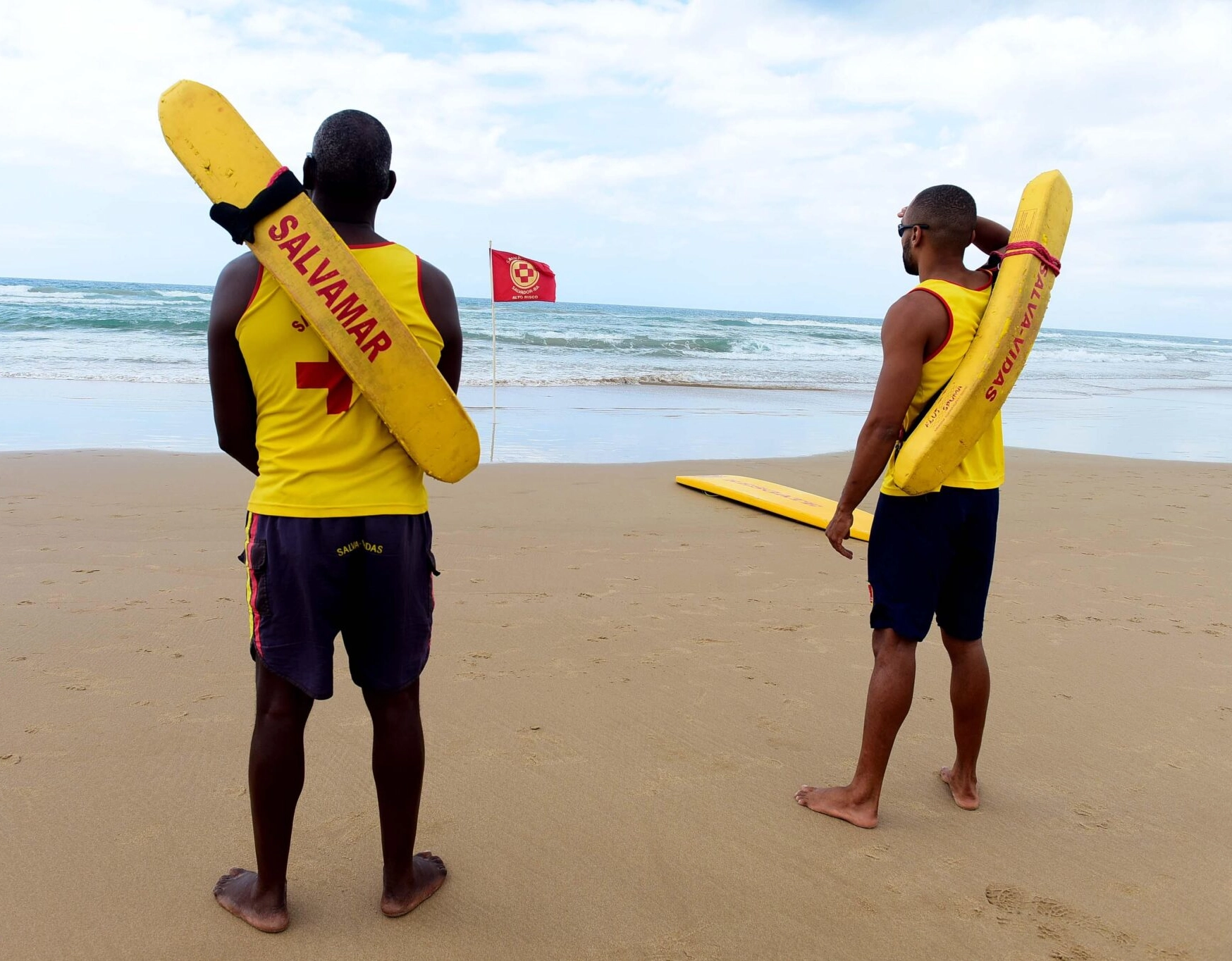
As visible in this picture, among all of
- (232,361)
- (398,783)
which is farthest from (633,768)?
(232,361)

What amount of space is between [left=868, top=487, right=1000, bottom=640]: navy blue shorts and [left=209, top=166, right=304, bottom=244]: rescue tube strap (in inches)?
72.9

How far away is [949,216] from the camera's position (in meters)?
2.80

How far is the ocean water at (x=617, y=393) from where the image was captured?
1138cm

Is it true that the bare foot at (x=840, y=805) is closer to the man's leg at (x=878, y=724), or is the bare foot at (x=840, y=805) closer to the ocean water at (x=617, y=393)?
the man's leg at (x=878, y=724)

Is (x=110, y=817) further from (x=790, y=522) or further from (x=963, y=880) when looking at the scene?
(x=790, y=522)

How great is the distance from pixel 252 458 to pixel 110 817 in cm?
130

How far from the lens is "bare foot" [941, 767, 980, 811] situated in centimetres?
302

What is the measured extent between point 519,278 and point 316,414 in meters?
8.53

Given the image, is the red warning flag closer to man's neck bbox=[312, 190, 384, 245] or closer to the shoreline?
the shoreline

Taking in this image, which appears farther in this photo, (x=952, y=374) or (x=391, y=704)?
(x=952, y=374)

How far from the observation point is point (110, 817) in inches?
106

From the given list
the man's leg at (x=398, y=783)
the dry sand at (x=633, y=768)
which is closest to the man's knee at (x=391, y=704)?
the man's leg at (x=398, y=783)

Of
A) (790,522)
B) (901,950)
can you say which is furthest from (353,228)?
(790,522)

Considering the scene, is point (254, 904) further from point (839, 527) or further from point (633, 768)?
point (839, 527)
